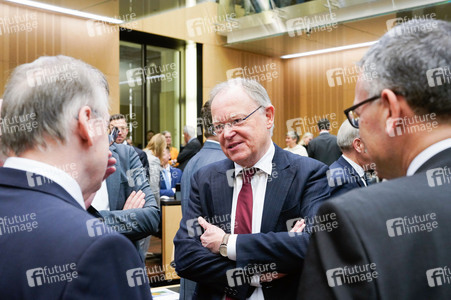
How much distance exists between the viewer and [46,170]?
0.99 m

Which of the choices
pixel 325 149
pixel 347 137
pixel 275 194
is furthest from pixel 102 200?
pixel 325 149

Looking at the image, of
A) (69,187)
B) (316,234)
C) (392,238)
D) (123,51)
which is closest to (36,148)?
(69,187)

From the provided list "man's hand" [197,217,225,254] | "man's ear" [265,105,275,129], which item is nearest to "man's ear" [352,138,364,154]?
"man's ear" [265,105,275,129]

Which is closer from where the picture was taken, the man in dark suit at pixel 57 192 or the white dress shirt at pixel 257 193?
the man in dark suit at pixel 57 192

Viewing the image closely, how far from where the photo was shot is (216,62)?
1180cm

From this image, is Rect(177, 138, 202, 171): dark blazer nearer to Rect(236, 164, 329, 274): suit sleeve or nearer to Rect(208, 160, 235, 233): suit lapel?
Rect(208, 160, 235, 233): suit lapel

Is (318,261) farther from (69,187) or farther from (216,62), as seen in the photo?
(216,62)

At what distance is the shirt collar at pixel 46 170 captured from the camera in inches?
39.0

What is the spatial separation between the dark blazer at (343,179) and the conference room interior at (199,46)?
3855mm

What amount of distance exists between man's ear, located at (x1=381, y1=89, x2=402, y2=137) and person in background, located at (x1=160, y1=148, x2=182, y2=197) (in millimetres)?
5465

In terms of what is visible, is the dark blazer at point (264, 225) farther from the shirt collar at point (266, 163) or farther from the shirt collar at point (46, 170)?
the shirt collar at point (46, 170)

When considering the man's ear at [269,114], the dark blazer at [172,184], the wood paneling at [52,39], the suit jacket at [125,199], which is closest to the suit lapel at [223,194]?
the man's ear at [269,114]

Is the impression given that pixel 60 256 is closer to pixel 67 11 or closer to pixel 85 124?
pixel 85 124

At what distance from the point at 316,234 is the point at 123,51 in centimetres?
984
